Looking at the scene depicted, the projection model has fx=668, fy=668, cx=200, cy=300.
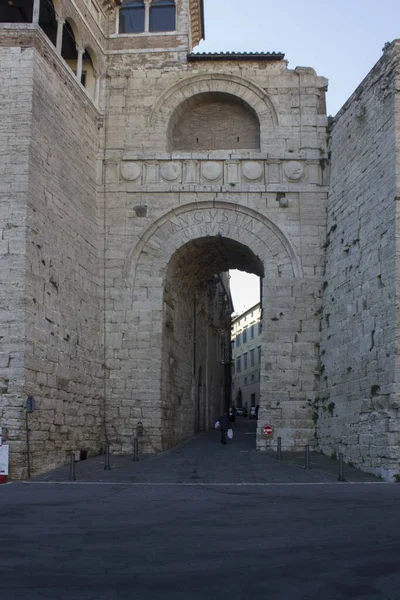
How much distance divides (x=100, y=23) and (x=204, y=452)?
1150 centimetres

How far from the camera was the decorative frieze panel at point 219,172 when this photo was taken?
1702 centimetres

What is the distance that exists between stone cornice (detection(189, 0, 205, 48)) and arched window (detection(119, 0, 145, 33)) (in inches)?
67.8

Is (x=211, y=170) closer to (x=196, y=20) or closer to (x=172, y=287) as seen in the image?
(x=172, y=287)

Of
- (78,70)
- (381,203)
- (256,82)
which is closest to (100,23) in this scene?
(78,70)

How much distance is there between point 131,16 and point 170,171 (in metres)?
4.85

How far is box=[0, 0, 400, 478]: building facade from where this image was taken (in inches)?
505

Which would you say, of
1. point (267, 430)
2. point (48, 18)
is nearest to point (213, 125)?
point (48, 18)

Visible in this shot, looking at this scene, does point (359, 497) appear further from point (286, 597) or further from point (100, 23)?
point (100, 23)

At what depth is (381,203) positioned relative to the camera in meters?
13.5

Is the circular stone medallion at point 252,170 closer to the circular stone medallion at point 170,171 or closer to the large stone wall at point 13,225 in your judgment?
the circular stone medallion at point 170,171

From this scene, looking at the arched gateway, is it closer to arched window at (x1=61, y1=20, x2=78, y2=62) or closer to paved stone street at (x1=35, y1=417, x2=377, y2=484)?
paved stone street at (x1=35, y1=417, x2=377, y2=484)

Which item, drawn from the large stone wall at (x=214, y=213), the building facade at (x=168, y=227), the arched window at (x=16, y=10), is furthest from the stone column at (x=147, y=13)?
the arched window at (x=16, y=10)

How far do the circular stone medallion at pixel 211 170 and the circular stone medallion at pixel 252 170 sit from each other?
64 centimetres

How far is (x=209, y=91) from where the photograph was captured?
58.2 ft
